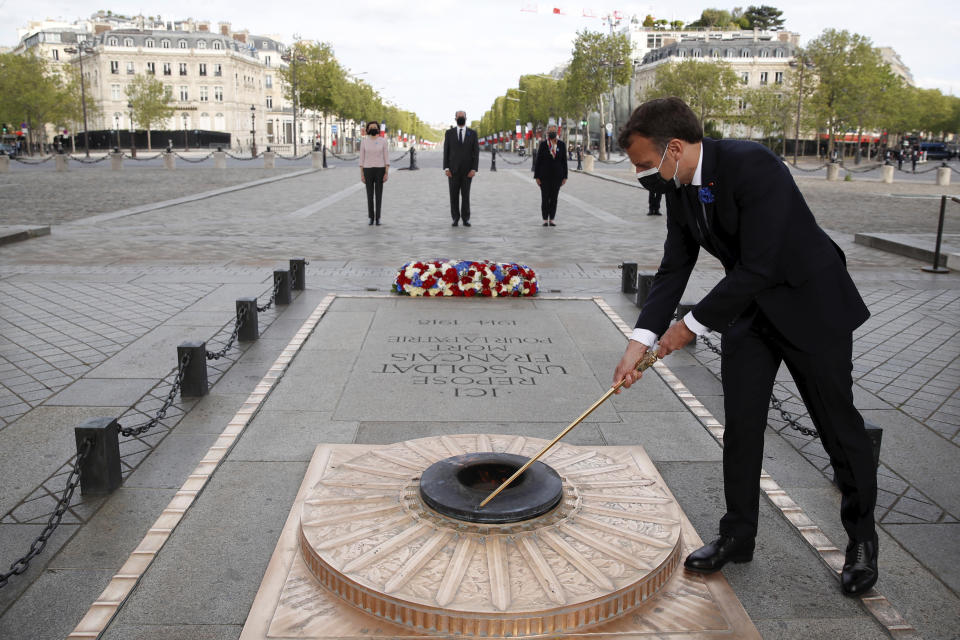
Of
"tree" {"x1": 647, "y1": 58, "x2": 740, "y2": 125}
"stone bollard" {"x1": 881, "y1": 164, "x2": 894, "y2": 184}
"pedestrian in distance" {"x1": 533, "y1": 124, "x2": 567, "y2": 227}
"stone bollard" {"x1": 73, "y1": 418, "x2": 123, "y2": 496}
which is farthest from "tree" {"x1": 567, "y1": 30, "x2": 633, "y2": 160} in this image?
"stone bollard" {"x1": 73, "y1": 418, "x2": 123, "y2": 496}

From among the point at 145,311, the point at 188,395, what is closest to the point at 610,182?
the point at 145,311

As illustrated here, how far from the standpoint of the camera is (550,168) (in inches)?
598

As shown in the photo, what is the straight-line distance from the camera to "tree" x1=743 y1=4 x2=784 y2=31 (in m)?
121

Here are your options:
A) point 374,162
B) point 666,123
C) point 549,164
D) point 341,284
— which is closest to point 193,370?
point 666,123

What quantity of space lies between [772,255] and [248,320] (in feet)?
16.1

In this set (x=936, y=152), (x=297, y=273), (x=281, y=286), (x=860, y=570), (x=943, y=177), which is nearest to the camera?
(x=860, y=570)

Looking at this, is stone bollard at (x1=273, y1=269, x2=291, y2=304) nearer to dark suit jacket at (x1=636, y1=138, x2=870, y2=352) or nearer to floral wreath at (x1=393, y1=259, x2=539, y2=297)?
floral wreath at (x1=393, y1=259, x2=539, y2=297)

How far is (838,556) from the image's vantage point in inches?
126

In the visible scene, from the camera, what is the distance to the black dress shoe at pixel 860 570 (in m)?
2.90

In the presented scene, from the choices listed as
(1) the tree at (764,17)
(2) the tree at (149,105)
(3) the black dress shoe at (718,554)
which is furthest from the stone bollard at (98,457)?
(1) the tree at (764,17)

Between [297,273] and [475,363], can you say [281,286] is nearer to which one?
[297,273]

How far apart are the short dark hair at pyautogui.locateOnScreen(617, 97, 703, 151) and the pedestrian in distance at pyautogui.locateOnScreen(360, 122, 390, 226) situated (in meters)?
11.7

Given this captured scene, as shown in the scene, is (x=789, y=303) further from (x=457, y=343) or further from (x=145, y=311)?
(x=145, y=311)

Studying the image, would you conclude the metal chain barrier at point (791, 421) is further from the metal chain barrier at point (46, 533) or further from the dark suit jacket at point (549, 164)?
the dark suit jacket at point (549, 164)
